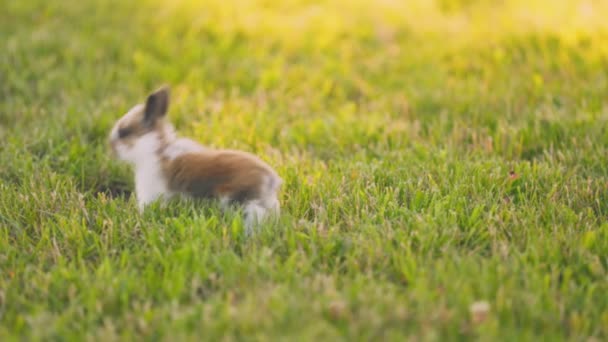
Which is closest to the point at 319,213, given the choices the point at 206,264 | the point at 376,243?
the point at 376,243

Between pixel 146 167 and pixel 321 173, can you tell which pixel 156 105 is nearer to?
pixel 146 167

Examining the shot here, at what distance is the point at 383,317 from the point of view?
2.87 m

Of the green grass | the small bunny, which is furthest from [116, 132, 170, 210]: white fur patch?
the green grass

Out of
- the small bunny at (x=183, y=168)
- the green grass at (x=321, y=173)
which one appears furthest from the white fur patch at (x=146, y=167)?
the green grass at (x=321, y=173)

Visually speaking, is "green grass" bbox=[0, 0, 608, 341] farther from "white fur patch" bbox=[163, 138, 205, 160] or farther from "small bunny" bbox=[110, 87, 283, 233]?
"white fur patch" bbox=[163, 138, 205, 160]

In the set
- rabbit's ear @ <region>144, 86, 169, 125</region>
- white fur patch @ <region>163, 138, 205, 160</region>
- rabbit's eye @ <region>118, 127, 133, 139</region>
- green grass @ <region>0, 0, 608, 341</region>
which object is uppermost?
rabbit's ear @ <region>144, 86, 169, 125</region>

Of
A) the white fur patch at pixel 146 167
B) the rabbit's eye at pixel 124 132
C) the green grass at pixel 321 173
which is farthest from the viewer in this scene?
the rabbit's eye at pixel 124 132

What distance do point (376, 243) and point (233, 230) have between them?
0.73 m

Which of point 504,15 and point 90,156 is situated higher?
point 504,15

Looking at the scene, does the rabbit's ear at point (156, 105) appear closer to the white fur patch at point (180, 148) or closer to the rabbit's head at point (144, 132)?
the rabbit's head at point (144, 132)

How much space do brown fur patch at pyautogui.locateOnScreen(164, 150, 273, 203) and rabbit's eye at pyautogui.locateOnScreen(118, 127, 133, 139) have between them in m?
0.55

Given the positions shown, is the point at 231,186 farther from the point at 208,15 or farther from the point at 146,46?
the point at 208,15

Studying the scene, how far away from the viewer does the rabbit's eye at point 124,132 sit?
4426 mm

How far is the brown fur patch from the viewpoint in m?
3.74
